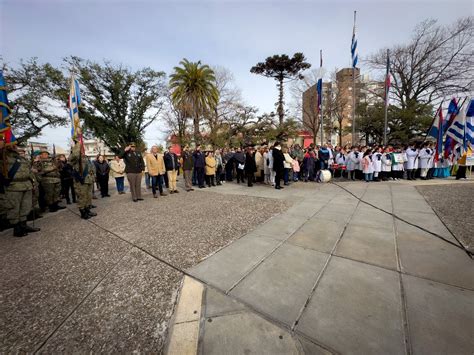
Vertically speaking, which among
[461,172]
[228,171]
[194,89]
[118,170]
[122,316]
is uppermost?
[194,89]

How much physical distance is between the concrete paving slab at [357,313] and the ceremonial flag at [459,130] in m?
10.2

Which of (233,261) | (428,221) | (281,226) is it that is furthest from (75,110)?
(428,221)

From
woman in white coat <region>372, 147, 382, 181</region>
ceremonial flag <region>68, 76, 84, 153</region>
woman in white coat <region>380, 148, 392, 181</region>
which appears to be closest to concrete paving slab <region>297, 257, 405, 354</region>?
ceremonial flag <region>68, 76, 84, 153</region>

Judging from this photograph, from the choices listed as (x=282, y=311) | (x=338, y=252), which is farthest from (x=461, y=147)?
(x=282, y=311)

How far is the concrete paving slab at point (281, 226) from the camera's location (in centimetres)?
380

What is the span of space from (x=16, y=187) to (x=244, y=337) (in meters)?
6.13

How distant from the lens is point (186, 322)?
1858 mm

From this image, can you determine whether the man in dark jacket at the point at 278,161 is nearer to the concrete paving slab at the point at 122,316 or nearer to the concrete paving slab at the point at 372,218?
the concrete paving slab at the point at 372,218

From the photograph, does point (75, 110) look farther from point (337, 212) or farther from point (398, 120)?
point (398, 120)

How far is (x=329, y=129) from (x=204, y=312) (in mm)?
34034

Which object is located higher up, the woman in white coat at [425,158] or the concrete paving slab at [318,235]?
the woman in white coat at [425,158]

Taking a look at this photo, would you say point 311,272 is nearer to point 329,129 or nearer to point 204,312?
point 204,312

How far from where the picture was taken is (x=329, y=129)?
30.8 meters

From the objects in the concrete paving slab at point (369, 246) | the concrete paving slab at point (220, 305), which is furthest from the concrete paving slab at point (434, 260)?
the concrete paving slab at point (220, 305)
